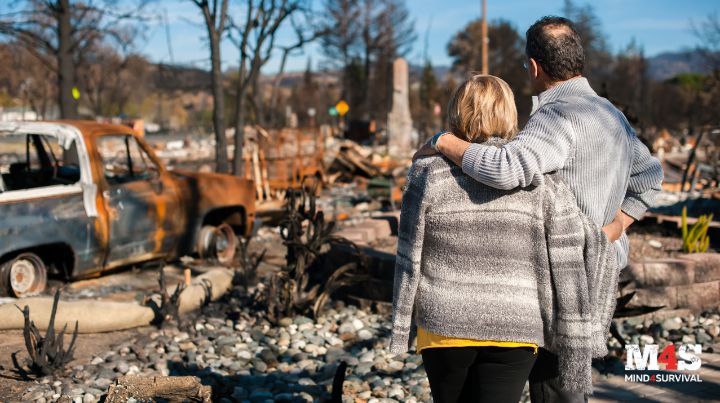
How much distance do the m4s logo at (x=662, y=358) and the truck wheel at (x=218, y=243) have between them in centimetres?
493

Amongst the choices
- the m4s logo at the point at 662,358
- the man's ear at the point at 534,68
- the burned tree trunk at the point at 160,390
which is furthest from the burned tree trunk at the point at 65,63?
the man's ear at the point at 534,68

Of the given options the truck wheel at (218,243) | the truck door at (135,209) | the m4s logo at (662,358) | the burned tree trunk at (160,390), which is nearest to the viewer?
the burned tree trunk at (160,390)

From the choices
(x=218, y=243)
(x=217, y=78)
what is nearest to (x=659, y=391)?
(x=218, y=243)

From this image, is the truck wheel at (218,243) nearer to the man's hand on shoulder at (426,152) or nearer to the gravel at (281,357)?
the gravel at (281,357)

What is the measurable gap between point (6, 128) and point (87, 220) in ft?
3.94

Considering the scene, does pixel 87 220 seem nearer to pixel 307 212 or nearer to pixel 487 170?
pixel 307 212

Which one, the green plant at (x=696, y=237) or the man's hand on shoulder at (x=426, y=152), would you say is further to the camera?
the green plant at (x=696, y=237)

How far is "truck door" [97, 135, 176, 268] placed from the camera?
7281 millimetres

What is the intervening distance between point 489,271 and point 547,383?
1.99ft

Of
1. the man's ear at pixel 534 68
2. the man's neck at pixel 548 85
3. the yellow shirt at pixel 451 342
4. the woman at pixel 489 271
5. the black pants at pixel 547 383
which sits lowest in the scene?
the black pants at pixel 547 383

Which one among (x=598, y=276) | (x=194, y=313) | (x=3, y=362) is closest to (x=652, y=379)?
(x=598, y=276)

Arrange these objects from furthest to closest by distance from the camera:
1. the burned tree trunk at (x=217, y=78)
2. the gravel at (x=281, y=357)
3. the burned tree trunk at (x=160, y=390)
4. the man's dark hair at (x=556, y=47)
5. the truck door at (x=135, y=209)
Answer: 1. the burned tree trunk at (x=217, y=78)
2. the truck door at (x=135, y=209)
3. the gravel at (x=281, y=357)
4. the burned tree trunk at (x=160, y=390)
5. the man's dark hair at (x=556, y=47)

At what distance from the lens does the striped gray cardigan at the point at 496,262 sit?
241 cm

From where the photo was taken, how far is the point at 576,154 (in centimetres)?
260
